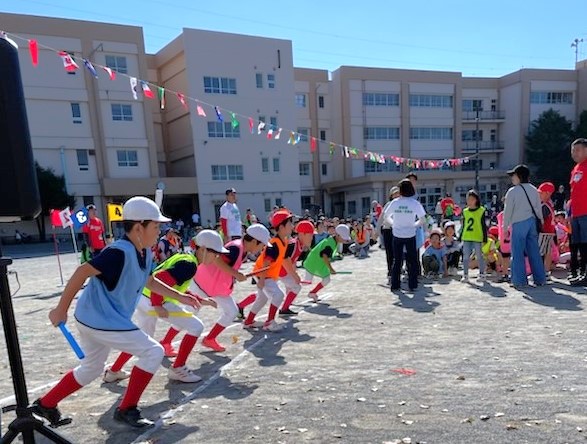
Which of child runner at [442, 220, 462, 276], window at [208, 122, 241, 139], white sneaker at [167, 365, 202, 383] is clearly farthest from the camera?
window at [208, 122, 241, 139]

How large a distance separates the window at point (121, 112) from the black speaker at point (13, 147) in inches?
1419

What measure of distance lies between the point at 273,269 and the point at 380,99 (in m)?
44.2

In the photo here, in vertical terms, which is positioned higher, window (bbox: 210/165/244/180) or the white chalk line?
window (bbox: 210/165/244/180)

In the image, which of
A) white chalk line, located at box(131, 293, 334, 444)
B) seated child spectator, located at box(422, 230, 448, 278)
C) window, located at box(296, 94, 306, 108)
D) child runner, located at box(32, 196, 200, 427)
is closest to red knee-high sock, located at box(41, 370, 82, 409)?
child runner, located at box(32, 196, 200, 427)

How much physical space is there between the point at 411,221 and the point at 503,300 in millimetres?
1951

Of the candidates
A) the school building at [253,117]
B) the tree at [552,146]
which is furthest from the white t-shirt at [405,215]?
the tree at [552,146]

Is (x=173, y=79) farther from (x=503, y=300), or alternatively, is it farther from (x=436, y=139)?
(x=503, y=300)

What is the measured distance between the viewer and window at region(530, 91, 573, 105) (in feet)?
166

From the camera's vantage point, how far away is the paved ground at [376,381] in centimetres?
310

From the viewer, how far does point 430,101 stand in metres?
48.7

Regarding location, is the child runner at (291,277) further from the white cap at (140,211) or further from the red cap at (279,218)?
the white cap at (140,211)

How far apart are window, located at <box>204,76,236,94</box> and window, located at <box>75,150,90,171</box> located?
11029mm

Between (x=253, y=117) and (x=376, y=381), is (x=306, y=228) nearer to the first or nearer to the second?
(x=376, y=381)

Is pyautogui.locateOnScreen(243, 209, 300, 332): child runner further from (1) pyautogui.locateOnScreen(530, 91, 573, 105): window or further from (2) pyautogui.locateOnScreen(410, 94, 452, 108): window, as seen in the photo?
(1) pyautogui.locateOnScreen(530, 91, 573, 105): window
